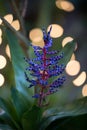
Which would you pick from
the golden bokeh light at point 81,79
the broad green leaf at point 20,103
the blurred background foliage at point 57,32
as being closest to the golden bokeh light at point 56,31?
the blurred background foliage at point 57,32

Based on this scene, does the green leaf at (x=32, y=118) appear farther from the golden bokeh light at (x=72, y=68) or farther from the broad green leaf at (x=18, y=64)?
the golden bokeh light at (x=72, y=68)

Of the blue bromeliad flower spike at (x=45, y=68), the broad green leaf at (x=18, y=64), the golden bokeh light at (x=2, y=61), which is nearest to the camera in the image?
the blue bromeliad flower spike at (x=45, y=68)

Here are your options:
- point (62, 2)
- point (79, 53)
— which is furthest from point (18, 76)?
point (62, 2)

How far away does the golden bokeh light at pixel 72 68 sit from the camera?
2.35ft

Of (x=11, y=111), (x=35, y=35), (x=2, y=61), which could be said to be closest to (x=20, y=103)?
(x=11, y=111)

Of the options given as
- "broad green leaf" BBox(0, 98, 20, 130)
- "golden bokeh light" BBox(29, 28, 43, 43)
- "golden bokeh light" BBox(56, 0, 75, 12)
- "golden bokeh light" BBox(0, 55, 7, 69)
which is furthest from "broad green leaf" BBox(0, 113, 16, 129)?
"golden bokeh light" BBox(56, 0, 75, 12)

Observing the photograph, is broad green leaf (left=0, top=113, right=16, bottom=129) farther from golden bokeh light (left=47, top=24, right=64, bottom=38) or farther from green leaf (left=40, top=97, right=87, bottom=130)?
golden bokeh light (left=47, top=24, right=64, bottom=38)

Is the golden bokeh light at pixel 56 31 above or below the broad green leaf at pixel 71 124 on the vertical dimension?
above

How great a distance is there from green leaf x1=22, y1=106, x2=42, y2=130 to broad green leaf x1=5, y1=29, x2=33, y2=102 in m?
0.07

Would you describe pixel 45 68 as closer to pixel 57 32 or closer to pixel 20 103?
pixel 20 103

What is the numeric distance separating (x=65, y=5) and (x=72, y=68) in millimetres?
269

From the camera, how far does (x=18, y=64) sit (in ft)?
1.97

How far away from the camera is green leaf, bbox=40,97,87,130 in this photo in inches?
19.9

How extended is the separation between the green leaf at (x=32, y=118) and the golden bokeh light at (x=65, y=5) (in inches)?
18.6
